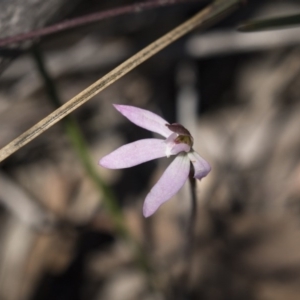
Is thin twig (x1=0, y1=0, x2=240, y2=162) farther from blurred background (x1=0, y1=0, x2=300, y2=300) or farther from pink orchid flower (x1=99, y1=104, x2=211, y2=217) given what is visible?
blurred background (x1=0, y1=0, x2=300, y2=300)

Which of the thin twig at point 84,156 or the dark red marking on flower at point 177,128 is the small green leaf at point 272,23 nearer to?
the dark red marking on flower at point 177,128

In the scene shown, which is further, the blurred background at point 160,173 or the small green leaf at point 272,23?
the blurred background at point 160,173

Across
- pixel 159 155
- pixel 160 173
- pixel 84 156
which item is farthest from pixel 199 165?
pixel 160 173

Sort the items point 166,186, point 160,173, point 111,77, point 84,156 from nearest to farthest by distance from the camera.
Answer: point 166,186
point 111,77
point 84,156
point 160,173

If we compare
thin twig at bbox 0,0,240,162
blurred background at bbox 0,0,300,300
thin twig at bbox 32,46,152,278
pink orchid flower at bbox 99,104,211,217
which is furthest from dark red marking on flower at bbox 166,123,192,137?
blurred background at bbox 0,0,300,300

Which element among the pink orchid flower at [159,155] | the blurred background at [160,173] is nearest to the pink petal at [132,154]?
the pink orchid flower at [159,155]

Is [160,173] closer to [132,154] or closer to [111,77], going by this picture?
[111,77]
